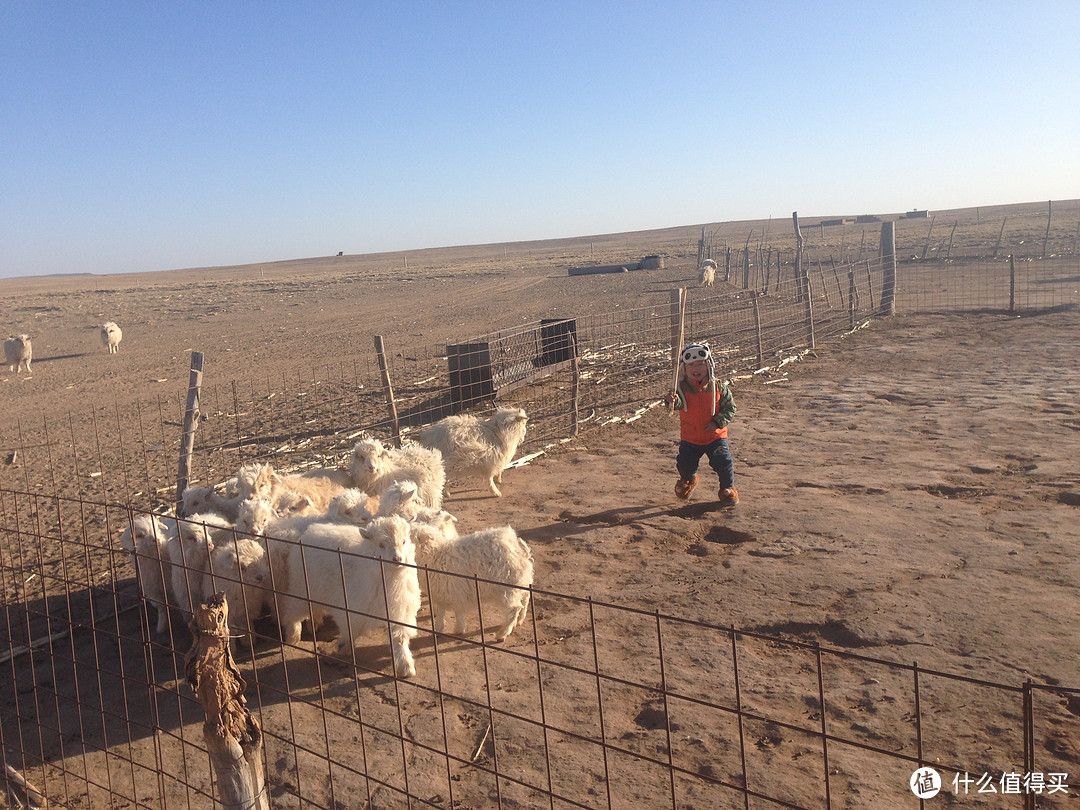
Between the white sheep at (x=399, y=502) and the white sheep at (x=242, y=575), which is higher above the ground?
the white sheep at (x=399, y=502)

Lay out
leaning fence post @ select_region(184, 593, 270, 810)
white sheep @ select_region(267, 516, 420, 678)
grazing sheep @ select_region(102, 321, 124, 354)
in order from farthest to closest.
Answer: grazing sheep @ select_region(102, 321, 124, 354) < white sheep @ select_region(267, 516, 420, 678) < leaning fence post @ select_region(184, 593, 270, 810)

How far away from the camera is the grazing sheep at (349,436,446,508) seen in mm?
7508

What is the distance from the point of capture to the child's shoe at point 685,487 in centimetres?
813

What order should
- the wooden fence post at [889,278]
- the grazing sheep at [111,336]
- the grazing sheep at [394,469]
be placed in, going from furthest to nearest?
the grazing sheep at [111,336] → the wooden fence post at [889,278] → the grazing sheep at [394,469]

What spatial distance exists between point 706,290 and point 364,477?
24374mm

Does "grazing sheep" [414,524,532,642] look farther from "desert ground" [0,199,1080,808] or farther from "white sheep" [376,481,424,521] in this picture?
"white sheep" [376,481,424,521]

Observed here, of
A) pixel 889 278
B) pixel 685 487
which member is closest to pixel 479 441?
pixel 685 487

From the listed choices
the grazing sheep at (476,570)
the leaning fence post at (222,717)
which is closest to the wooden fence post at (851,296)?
the grazing sheep at (476,570)

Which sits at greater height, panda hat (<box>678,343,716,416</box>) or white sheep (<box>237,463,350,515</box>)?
panda hat (<box>678,343,716,416</box>)

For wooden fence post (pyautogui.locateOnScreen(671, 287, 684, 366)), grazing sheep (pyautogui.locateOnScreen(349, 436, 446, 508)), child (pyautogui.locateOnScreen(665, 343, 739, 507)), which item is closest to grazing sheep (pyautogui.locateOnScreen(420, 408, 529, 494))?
grazing sheep (pyautogui.locateOnScreen(349, 436, 446, 508))

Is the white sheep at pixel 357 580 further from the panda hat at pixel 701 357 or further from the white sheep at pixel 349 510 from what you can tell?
the panda hat at pixel 701 357

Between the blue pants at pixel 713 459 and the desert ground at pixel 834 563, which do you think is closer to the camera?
the desert ground at pixel 834 563

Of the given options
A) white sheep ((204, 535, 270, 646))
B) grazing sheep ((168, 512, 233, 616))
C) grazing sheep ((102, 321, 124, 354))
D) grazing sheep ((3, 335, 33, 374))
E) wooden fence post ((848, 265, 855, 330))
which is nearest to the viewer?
white sheep ((204, 535, 270, 646))

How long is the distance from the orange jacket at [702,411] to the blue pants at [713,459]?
2.4 inches
